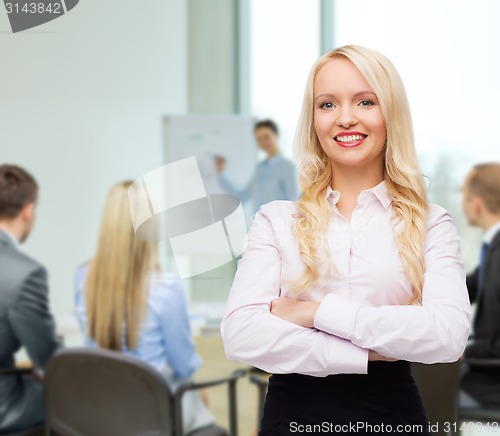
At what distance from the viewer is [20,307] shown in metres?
1.52

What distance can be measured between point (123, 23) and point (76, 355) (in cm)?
61

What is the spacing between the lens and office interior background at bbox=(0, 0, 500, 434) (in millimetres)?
1222

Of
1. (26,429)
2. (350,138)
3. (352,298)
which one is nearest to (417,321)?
(352,298)

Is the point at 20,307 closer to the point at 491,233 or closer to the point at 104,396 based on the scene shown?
the point at 104,396

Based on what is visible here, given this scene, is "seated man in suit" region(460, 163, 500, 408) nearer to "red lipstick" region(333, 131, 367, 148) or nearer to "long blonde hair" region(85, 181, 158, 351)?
"long blonde hair" region(85, 181, 158, 351)

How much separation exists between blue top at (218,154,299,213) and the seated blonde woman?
0.49 metres

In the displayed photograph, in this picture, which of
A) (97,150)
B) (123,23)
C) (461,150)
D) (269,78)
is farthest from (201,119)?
(269,78)

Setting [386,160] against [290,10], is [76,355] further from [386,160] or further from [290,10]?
[386,160]

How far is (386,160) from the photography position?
2.39 feet

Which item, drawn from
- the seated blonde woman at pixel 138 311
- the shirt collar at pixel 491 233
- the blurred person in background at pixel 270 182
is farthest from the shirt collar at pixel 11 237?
the shirt collar at pixel 491 233

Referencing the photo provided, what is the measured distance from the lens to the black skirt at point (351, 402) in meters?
0.75

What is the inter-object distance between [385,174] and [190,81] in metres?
1.47

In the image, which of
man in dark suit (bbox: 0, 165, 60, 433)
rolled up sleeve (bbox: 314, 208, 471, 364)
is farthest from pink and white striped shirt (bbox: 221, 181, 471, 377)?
man in dark suit (bbox: 0, 165, 60, 433)

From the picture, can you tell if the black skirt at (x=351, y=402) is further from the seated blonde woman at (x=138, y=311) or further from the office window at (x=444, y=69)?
the seated blonde woman at (x=138, y=311)
